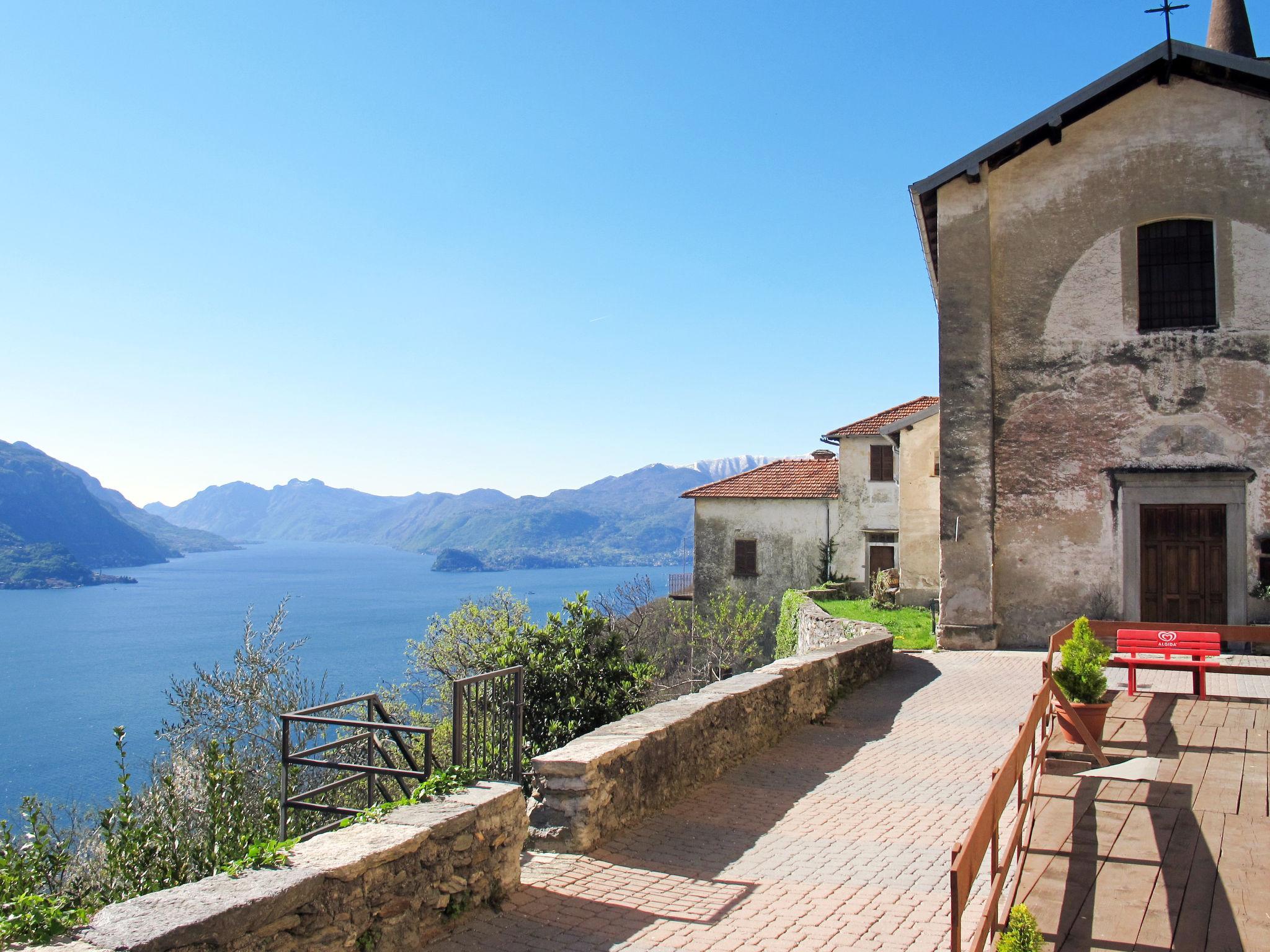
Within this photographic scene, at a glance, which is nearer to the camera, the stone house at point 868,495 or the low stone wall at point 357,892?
the low stone wall at point 357,892

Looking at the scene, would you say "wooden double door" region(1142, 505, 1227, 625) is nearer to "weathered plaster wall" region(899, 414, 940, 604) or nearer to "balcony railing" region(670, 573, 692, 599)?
"weathered plaster wall" region(899, 414, 940, 604)

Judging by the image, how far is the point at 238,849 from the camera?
17.2 ft

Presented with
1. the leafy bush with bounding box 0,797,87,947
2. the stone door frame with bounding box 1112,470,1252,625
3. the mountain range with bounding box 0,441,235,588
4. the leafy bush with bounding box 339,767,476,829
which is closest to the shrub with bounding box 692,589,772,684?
the stone door frame with bounding box 1112,470,1252,625

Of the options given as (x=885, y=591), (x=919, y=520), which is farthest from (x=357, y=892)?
(x=885, y=591)

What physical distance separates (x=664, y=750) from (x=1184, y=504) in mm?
11837

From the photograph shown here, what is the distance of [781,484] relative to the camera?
33250mm

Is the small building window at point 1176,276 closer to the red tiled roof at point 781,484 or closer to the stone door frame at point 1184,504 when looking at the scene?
the stone door frame at point 1184,504

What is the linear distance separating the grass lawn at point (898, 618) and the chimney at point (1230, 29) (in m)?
14.9

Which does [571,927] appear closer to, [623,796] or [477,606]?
[623,796]

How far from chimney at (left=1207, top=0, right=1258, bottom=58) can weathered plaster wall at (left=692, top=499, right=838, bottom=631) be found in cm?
1664

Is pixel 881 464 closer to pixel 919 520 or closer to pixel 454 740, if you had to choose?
pixel 919 520

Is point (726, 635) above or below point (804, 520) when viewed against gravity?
below

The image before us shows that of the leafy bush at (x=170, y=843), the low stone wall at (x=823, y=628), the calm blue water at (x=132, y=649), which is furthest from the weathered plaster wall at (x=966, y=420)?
the calm blue water at (x=132, y=649)

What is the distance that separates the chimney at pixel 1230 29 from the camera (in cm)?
2136
